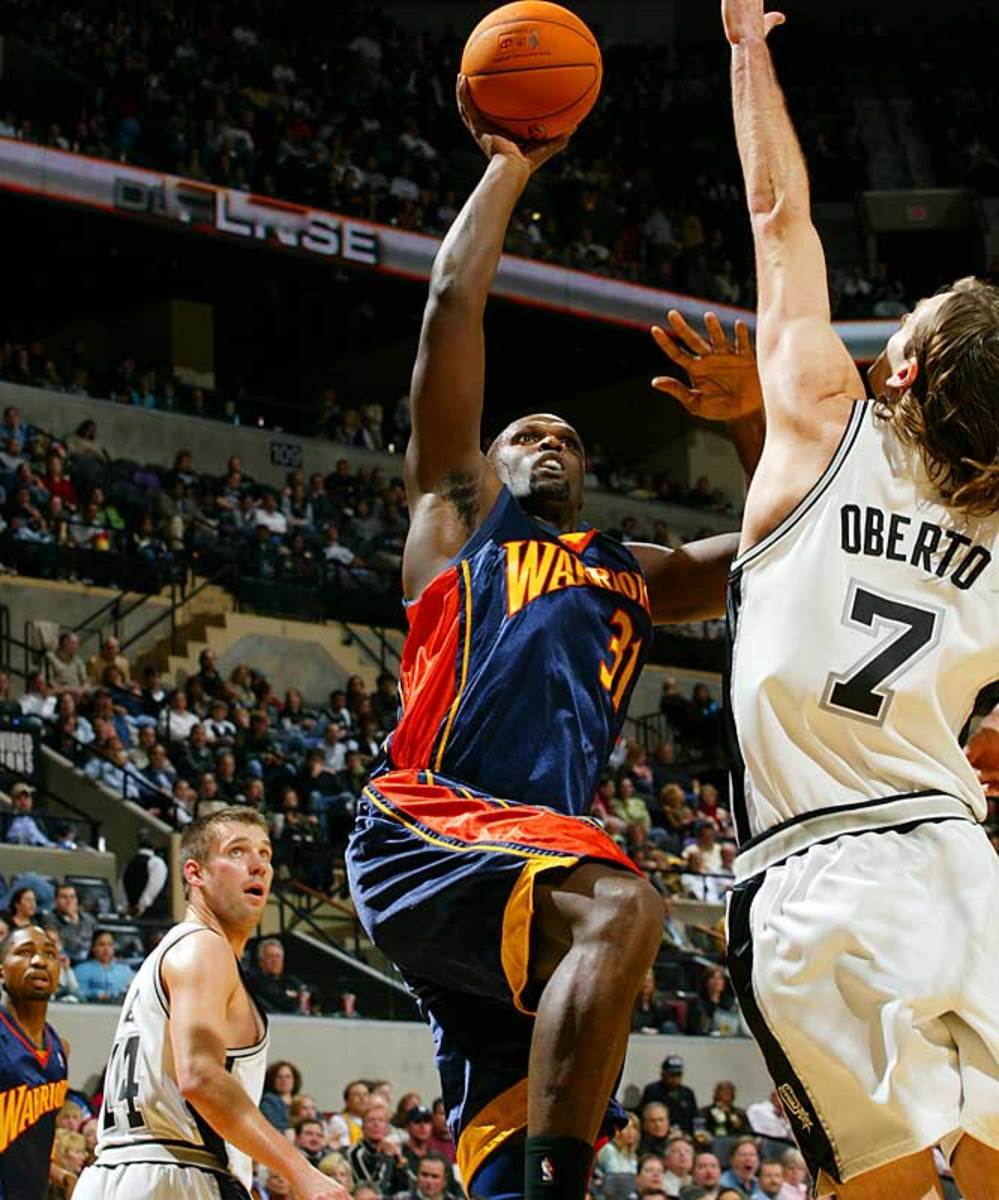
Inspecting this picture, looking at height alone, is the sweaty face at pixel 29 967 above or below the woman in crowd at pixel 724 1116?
above

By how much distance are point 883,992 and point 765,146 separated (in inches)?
62.7

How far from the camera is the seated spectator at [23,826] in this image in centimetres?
1263

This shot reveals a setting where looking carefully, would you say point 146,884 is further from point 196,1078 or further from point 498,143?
point 498,143

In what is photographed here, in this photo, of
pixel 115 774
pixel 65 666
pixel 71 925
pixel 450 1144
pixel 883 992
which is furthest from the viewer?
pixel 65 666

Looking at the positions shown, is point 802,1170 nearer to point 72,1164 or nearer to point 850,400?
point 72,1164

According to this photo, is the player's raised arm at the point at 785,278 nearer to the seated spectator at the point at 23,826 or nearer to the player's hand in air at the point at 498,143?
the player's hand in air at the point at 498,143

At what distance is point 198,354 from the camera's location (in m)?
22.8

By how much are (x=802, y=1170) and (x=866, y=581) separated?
9714 millimetres

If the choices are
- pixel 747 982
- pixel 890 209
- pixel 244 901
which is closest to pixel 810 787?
pixel 747 982

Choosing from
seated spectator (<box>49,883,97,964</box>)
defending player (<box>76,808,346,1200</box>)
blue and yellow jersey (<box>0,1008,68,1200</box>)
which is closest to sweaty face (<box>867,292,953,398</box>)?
defending player (<box>76,808,346,1200</box>)

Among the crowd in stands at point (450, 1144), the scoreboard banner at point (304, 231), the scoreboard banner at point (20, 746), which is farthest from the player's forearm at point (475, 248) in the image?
the scoreboard banner at point (304, 231)

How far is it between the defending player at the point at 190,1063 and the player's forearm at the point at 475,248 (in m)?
2.12

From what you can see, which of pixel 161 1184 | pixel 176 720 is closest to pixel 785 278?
pixel 161 1184

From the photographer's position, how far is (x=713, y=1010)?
47.3ft
